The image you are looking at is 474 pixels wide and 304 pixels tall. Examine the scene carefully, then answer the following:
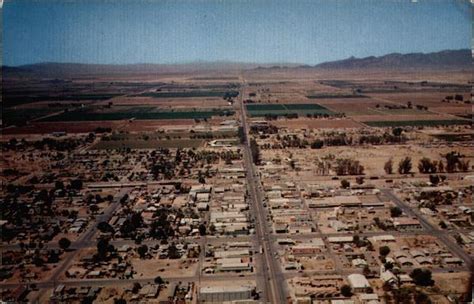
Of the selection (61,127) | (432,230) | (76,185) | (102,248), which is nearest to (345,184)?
(432,230)

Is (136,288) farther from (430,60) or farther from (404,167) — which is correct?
(430,60)

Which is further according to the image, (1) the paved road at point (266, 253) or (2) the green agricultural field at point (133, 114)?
(2) the green agricultural field at point (133, 114)

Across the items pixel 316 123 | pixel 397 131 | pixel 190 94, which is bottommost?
pixel 397 131

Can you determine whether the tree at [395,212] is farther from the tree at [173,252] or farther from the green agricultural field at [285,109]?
the green agricultural field at [285,109]

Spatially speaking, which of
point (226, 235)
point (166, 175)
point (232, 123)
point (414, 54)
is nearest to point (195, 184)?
point (166, 175)

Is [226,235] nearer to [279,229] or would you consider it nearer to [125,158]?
[279,229]

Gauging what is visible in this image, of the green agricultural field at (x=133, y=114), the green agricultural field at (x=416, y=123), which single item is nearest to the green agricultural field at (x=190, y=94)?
the green agricultural field at (x=133, y=114)
